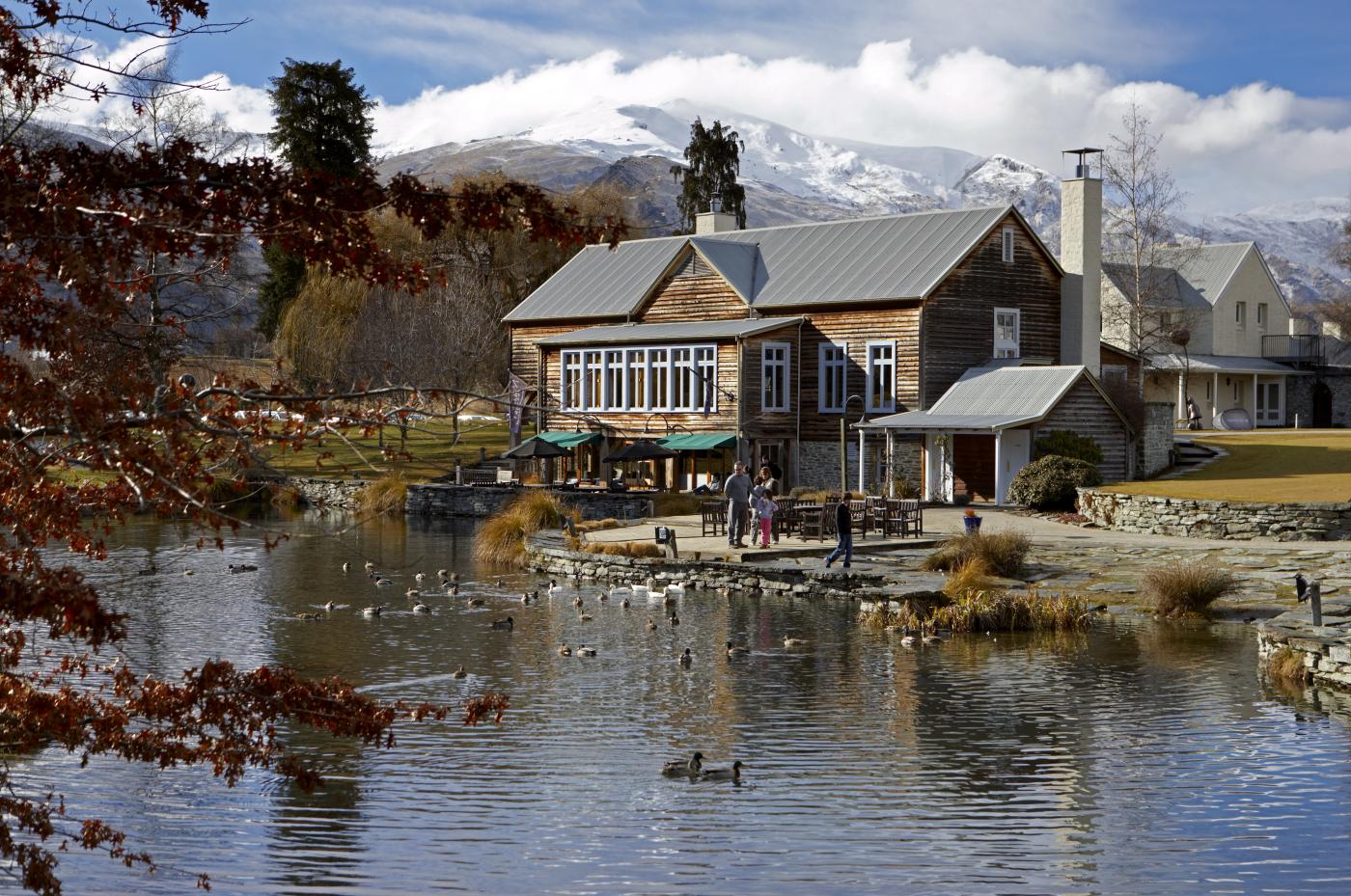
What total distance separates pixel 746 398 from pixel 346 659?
25.8 metres

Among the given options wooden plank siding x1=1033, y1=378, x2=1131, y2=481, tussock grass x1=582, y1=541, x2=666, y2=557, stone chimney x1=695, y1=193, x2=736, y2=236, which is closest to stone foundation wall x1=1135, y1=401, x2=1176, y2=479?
wooden plank siding x1=1033, y1=378, x2=1131, y2=481

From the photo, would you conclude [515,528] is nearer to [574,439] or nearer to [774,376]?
[774,376]

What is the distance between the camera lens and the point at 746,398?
1806 inches

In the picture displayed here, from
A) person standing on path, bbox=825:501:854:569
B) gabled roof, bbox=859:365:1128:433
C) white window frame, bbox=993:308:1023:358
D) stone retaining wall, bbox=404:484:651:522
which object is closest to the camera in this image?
person standing on path, bbox=825:501:854:569

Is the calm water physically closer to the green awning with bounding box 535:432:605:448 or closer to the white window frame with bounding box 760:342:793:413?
the white window frame with bounding box 760:342:793:413

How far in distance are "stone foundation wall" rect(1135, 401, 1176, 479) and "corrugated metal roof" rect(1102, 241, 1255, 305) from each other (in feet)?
76.3

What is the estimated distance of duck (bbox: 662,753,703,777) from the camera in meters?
14.3

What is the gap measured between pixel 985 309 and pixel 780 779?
33.9m

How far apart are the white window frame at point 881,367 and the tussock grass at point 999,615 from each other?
824 inches

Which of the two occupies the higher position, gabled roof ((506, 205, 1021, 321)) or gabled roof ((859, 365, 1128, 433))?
gabled roof ((506, 205, 1021, 321))

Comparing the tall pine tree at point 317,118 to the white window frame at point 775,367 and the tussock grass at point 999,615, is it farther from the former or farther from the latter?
the tussock grass at point 999,615

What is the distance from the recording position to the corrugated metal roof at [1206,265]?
67.6 m

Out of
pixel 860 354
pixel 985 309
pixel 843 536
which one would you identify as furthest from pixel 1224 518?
pixel 860 354

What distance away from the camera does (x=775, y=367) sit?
153 ft
